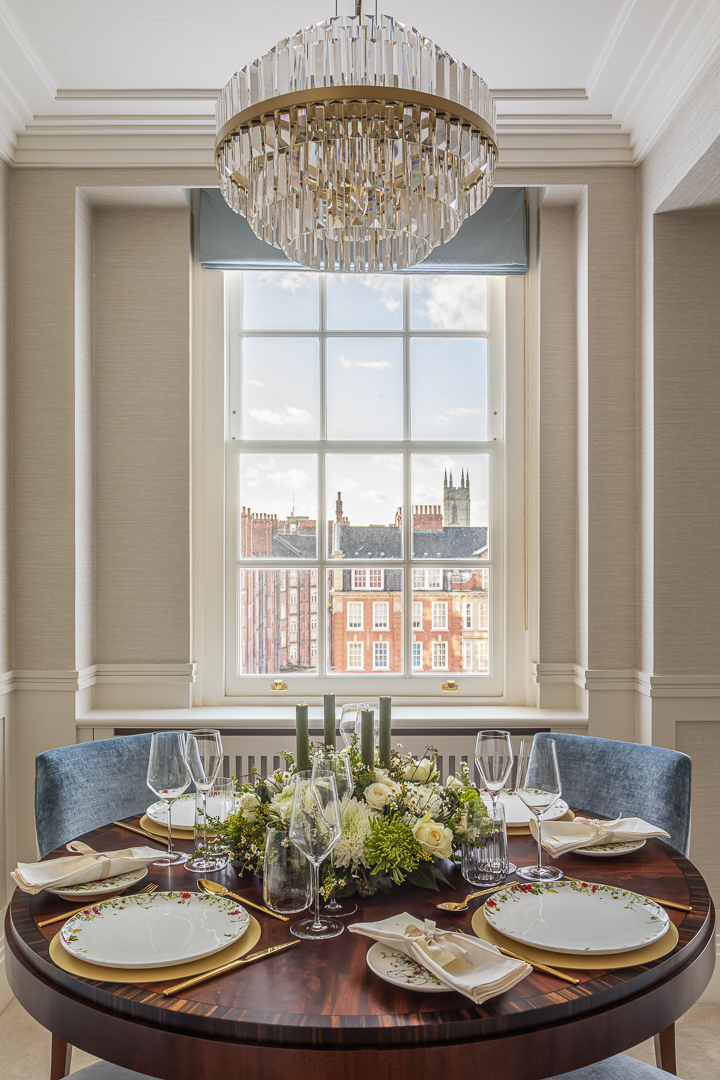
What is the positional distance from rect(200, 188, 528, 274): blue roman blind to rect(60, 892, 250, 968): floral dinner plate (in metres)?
2.23

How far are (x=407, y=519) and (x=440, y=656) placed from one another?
54 cm

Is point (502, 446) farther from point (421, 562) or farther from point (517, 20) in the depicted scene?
point (517, 20)

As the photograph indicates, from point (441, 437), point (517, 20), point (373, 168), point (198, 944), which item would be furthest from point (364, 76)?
point (441, 437)

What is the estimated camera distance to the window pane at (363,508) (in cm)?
303

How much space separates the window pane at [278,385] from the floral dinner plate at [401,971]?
2.19m

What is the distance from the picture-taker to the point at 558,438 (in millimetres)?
2896

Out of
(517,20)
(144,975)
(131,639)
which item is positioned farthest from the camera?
(131,639)

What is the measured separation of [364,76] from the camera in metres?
1.34

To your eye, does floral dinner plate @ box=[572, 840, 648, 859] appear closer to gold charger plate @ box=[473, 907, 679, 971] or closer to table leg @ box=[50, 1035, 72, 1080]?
gold charger plate @ box=[473, 907, 679, 971]

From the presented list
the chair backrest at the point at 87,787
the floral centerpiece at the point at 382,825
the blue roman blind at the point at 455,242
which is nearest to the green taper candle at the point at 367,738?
the floral centerpiece at the point at 382,825

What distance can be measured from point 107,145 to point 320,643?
1909 millimetres

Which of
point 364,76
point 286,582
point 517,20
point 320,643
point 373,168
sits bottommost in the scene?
point 320,643

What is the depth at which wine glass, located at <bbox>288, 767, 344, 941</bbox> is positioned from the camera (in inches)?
45.2

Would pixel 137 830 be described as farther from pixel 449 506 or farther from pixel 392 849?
pixel 449 506
